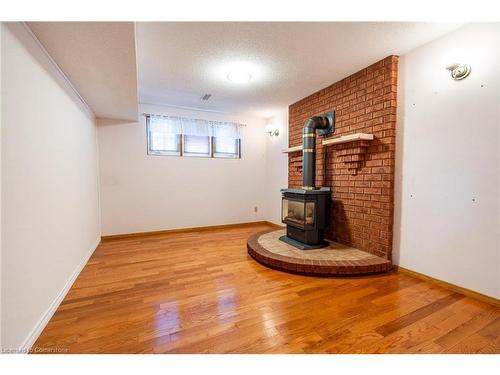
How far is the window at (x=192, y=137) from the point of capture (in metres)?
4.05

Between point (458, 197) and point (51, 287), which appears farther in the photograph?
point (458, 197)

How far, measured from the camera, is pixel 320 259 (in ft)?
8.14

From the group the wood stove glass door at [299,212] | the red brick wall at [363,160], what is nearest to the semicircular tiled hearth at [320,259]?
the red brick wall at [363,160]

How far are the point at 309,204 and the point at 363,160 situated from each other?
2.82ft

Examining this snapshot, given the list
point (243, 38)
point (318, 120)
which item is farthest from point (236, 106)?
point (243, 38)

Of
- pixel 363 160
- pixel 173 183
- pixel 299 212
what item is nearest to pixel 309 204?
pixel 299 212

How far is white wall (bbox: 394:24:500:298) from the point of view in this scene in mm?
1812

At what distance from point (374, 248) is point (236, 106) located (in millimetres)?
3201

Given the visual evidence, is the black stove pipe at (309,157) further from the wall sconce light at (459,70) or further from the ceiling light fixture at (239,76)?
the wall sconce light at (459,70)

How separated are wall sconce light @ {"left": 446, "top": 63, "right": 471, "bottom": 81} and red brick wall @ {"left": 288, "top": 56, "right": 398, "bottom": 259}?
0.50 meters

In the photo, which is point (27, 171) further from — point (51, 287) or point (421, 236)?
point (421, 236)

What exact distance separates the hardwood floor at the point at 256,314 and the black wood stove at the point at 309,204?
0.70 m

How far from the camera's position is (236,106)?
4.13m

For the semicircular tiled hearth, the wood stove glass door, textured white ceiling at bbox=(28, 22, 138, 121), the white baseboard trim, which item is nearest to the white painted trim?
textured white ceiling at bbox=(28, 22, 138, 121)
